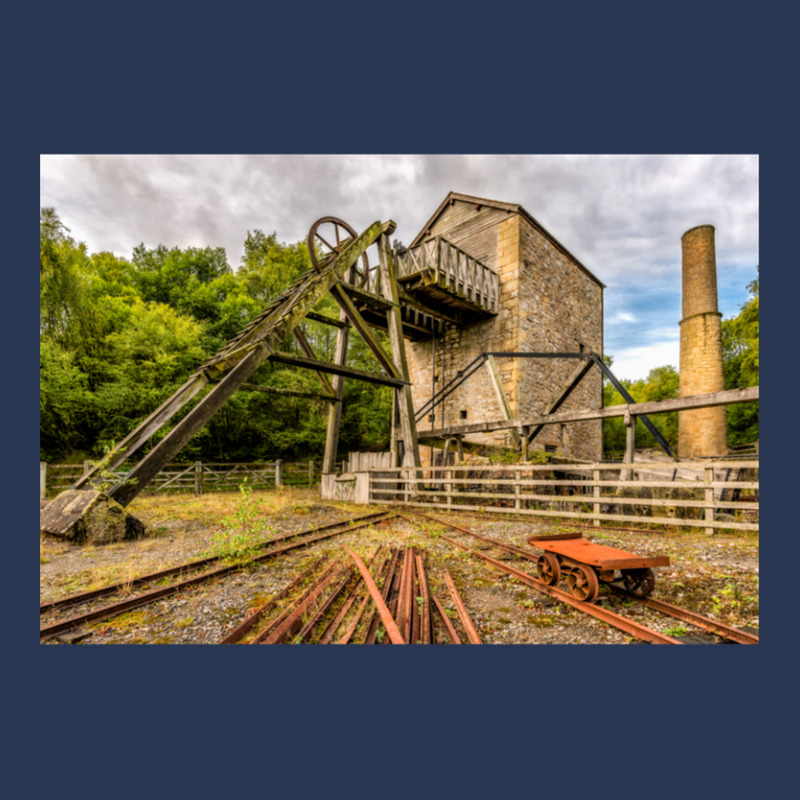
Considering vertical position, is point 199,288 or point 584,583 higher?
point 199,288

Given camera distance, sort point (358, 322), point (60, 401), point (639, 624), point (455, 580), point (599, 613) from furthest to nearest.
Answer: point (60, 401), point (358, 322), point (455, 580), point (599, 613), point (639, 624)

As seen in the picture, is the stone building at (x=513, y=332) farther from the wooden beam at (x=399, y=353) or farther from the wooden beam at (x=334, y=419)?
the wooden beam at (x=334, y=419)

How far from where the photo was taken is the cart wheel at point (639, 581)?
3727 millimetres

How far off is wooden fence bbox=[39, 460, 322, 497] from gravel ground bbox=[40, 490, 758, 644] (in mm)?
8382

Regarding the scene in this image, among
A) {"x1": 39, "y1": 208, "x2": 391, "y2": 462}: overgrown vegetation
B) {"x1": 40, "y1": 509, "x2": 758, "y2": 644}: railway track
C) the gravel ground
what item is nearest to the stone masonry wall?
the gravel ground

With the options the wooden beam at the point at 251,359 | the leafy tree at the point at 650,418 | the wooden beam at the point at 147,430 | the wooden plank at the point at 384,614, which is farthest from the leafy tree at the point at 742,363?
the wooden beam at the point at 147,430

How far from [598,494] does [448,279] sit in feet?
26.3

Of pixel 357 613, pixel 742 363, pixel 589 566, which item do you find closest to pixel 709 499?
pixel 589 566

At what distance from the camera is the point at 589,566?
3.79 m

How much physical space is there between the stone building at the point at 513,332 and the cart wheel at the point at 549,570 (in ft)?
30.4

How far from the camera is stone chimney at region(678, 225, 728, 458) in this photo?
1738cm

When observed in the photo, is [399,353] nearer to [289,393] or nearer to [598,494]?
[289,393]

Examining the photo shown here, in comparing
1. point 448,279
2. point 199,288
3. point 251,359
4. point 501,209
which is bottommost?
point 251,359

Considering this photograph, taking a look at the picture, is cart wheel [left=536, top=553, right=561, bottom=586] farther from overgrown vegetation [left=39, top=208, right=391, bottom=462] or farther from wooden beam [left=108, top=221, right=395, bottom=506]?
overgrown vegetation [left=39, top=208, right=391, bottom=462]
